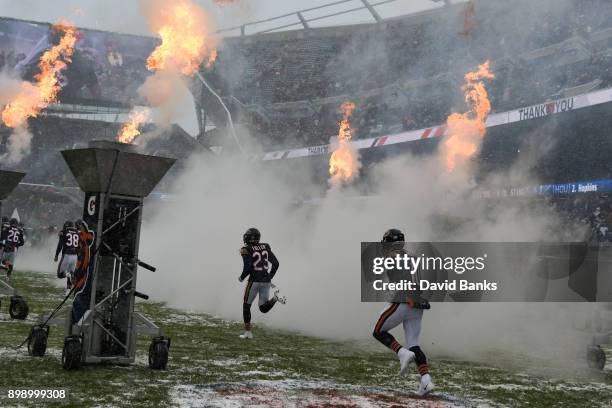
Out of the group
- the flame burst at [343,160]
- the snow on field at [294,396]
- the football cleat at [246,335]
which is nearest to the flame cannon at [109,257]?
the snow on field at [294,396]

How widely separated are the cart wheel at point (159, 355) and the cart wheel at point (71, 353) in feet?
2.55

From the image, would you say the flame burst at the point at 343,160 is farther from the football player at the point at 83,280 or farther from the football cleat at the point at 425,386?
the football cleat at the point at 425,386

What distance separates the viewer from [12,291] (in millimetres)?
11055

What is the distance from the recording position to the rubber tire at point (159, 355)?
7246mm

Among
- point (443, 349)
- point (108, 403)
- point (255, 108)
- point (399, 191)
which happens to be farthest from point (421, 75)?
point (108, 403)

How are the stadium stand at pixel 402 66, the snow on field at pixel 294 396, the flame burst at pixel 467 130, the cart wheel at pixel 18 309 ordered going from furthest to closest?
the flame burst at pixel 467 130
the stadium stand at pixel 402 66
the cart wheel at pixel 18 309
the snow on field at pixel 294 396

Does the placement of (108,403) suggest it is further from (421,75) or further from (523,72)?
→ (421,75)

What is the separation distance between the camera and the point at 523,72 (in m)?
29.0

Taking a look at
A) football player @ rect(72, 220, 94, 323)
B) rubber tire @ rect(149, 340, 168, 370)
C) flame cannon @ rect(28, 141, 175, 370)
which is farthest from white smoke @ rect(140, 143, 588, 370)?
football player @ rect(72, 220, 94, 323)

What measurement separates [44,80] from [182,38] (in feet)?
41.1

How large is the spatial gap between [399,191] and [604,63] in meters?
9.42

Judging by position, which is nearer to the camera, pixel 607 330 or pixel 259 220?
pixel 607 330

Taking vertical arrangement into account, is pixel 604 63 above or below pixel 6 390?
above

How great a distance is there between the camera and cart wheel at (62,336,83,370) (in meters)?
6.82
